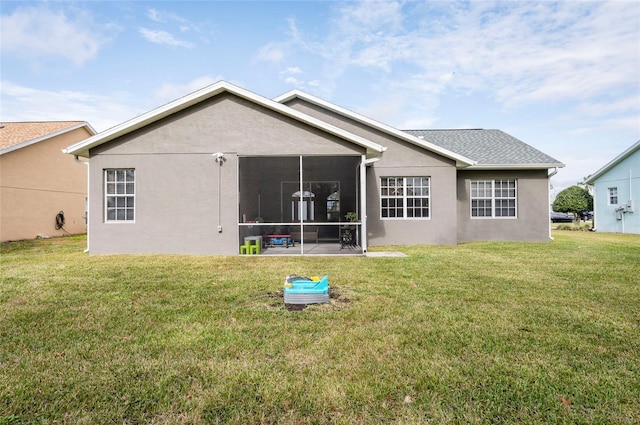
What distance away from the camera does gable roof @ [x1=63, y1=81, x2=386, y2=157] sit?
10023 mm

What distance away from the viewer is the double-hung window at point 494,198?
14.0m

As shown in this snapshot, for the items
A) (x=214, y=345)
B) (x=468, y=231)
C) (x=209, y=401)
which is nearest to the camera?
(x=209, y=401)

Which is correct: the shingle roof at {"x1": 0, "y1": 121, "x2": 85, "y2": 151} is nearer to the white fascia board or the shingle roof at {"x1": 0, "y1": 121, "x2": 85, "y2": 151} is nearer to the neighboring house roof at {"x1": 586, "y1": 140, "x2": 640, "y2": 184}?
the white fascia board

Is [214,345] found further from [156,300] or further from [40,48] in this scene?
[40,48]

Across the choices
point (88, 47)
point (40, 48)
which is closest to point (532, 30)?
point (88, 47)

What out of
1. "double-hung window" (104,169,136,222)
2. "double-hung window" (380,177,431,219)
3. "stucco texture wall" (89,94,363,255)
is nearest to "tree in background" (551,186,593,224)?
"double-hung window" (380,177,431,219)

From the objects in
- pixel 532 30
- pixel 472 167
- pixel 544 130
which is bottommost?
pixel 472 167

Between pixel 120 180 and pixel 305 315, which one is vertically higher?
pixel 120 180

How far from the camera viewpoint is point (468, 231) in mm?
14008

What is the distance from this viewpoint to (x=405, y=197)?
A: 1303cm

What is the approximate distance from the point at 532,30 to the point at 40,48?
1874cm

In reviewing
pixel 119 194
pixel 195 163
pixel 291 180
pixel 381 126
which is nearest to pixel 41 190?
pixel 119 194

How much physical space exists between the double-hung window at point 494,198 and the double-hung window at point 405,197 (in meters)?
2.42

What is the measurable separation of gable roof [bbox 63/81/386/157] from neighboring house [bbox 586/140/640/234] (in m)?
17.5
